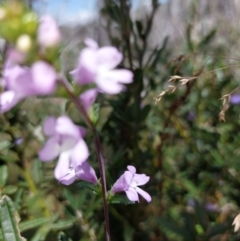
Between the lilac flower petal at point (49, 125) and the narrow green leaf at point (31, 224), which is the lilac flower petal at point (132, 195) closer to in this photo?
the lilac flower petal at point (49, 125)

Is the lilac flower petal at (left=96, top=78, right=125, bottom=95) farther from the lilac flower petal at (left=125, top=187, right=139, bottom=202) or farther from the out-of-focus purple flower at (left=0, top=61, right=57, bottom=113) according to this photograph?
the lilac flower petal at (left=125, top=187, right=139, bottom=202)

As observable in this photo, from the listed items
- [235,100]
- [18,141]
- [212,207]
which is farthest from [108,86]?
[235,100]

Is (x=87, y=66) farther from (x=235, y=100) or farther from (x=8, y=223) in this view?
(x=235, y=100)

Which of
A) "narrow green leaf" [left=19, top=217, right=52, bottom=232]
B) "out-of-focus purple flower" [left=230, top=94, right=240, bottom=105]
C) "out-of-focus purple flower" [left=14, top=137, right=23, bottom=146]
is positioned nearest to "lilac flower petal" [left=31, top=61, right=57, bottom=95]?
"narrow green leaf" [left=19, top=217, right=52, bottom=232]

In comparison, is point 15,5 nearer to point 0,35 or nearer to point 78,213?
point 0,35

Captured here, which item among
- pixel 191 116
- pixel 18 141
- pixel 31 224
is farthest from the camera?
pixel 191 116

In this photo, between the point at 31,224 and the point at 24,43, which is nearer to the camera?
the point at 24,43
